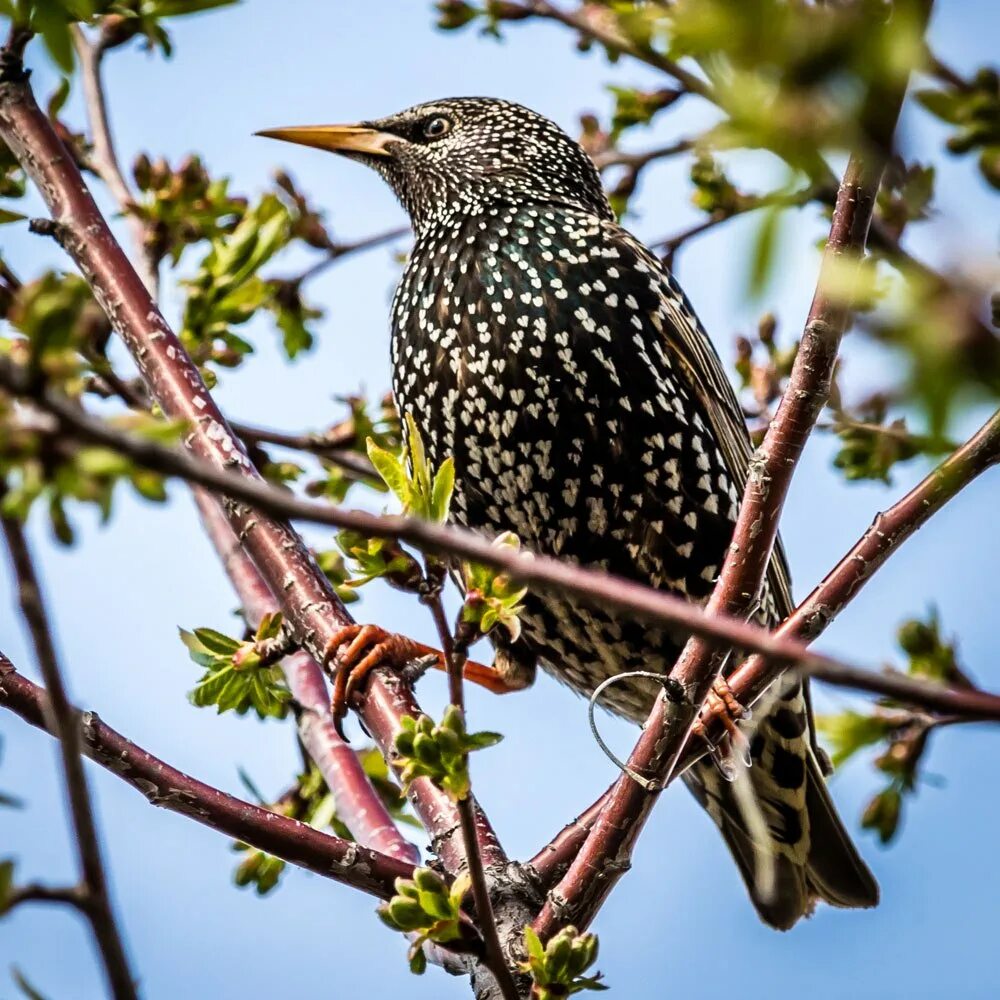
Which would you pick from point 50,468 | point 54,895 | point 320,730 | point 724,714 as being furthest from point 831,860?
point 50,468

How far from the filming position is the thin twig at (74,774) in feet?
3.25

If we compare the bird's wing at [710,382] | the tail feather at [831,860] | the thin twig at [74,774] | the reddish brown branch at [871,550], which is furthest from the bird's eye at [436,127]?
the thin twig at [74,774]

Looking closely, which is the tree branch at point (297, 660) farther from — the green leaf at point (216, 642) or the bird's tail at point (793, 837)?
the bird's tail at point (793, 837)

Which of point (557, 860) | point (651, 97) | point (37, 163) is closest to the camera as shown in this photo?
point (557, 860)

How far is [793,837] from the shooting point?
3.41 m

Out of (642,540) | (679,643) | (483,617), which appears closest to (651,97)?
(642,540)

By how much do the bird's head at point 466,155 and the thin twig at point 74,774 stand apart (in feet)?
8.68

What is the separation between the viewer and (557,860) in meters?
2.28

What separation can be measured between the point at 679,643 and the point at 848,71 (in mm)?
2490

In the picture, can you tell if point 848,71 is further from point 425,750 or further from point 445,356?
point 445,356

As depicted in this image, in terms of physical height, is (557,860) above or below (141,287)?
below

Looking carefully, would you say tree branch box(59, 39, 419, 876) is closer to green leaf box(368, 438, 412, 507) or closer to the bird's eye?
the bird's eye

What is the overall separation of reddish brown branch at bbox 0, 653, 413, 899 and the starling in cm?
98

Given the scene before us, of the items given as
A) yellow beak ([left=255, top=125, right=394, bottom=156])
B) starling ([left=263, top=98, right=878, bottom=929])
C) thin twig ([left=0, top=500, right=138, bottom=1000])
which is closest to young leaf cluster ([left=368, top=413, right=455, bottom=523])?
thin twig ([left=0, top=500, right=138, bottom=1000])
